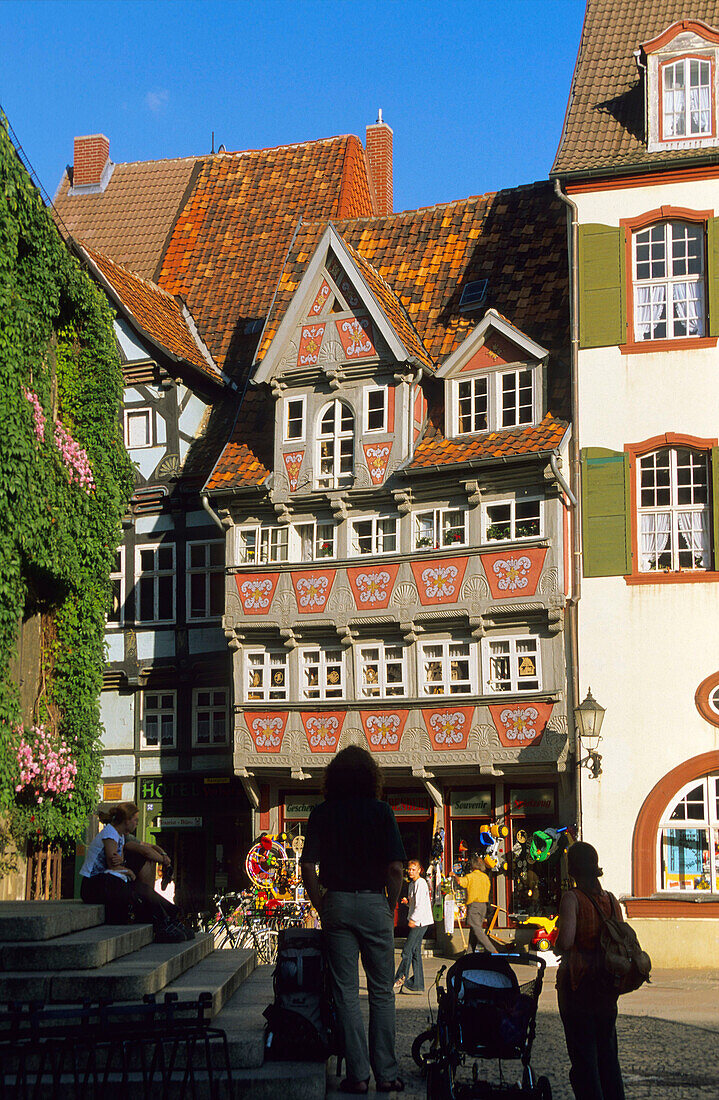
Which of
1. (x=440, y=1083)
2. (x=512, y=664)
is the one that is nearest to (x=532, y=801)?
(x=512, y=664)

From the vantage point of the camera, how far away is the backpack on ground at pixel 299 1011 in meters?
8.41

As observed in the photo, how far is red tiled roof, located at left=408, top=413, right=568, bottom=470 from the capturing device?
24.8 m

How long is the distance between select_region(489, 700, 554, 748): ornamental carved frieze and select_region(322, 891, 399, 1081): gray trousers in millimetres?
16789

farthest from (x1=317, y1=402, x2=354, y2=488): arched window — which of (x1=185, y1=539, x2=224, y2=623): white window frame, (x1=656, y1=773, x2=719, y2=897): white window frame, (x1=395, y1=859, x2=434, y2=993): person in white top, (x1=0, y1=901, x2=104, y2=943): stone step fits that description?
(x1=0, y1=901, x2=104, y2=943): stone step

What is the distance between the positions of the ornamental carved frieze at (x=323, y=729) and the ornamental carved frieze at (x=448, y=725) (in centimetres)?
175

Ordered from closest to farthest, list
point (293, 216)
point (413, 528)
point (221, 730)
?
point (413, 528)
point (221, 730)
point (293, 216)

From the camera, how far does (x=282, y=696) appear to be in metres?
27.2

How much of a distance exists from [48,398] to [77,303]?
2244 mm

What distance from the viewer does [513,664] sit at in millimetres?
25047

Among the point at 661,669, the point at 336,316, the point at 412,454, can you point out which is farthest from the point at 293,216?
the point at 661,669

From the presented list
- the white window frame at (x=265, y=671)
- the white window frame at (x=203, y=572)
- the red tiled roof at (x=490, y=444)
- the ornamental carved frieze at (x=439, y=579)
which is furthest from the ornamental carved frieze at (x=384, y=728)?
the white window frame at (x=203, y=572)

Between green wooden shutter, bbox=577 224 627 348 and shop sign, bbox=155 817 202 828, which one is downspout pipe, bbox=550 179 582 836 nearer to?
green wooden shutter, bbox=577 224 627 348

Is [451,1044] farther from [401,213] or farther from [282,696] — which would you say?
[401,213]

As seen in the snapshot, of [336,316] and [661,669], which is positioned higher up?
[336,316]
